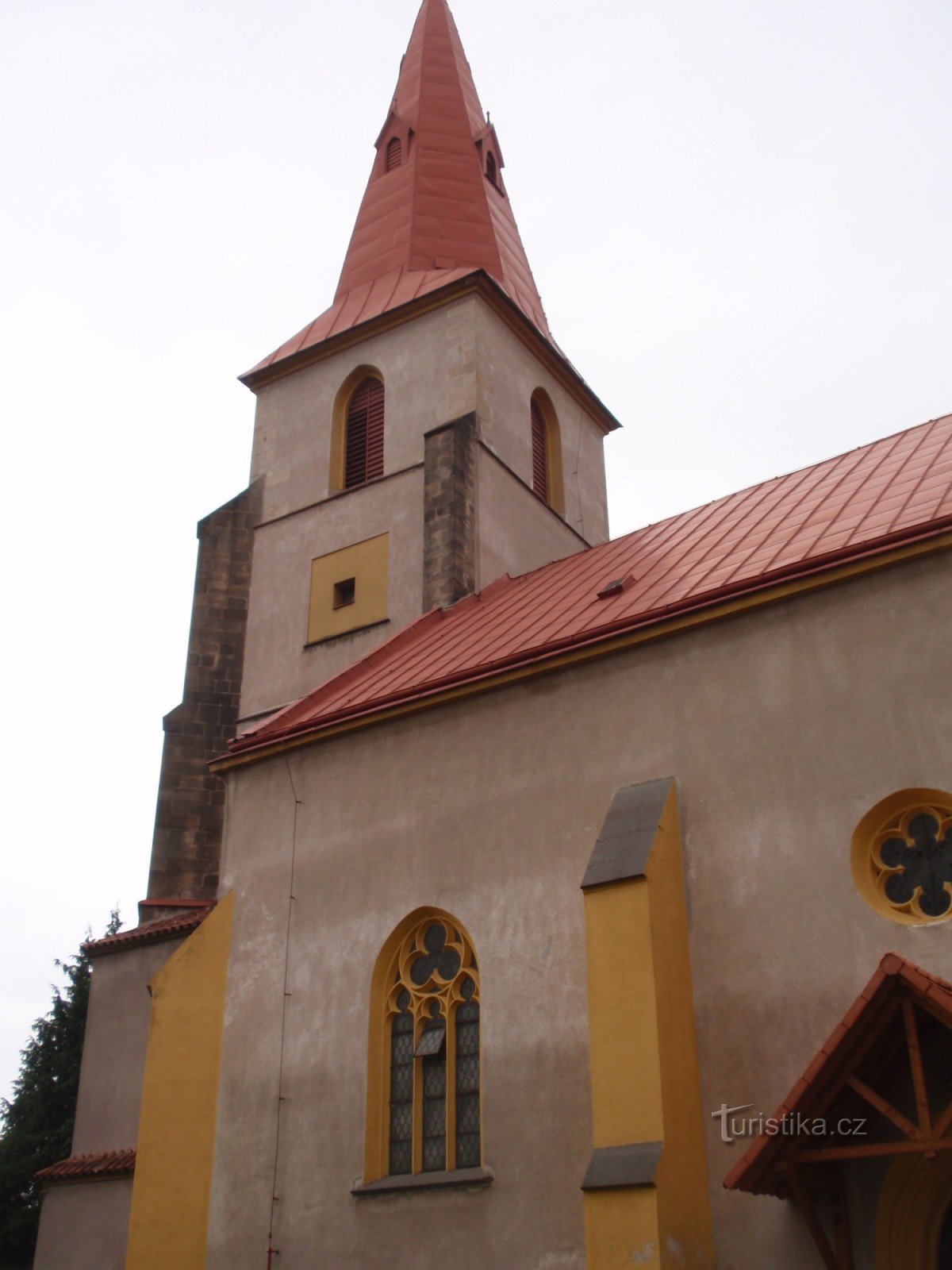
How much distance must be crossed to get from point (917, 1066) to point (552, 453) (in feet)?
47.0

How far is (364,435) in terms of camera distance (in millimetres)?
20188

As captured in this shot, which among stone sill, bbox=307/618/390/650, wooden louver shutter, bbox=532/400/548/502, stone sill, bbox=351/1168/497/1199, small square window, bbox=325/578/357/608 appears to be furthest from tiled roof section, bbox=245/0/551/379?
stone sill, bbox=351/1168/497/1199

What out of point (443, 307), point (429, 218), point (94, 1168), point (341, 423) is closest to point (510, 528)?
point (341, 423)

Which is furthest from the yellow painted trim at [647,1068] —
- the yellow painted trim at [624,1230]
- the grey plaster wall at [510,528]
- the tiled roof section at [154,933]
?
the grey plaster wall at [510,528]

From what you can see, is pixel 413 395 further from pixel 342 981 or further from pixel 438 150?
pixel 342 981

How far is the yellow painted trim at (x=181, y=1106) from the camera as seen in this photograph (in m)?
12.2

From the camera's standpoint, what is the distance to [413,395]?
1981 cm

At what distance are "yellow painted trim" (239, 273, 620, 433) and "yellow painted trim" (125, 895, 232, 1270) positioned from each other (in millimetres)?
10357

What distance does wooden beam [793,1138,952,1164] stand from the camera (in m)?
7.93

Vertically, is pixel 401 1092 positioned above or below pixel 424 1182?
above

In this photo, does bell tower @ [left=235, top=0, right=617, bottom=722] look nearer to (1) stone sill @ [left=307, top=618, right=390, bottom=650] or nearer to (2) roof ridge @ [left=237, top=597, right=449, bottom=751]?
(1) stone sill @ [left=307, top=618, right=390, bottom=650]

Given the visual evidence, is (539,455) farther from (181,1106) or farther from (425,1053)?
(181,1106)

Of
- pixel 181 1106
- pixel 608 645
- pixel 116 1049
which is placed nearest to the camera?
pixel 608 645

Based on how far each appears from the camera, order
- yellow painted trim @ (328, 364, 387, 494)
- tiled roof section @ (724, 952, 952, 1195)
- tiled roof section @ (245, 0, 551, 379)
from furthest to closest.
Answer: tiled roof section @ (245, 0, 551, 379) < yellow painted trim @ (328, 364, 387, 494) < tiled roof section @ (724, 952, 952, 1195)
